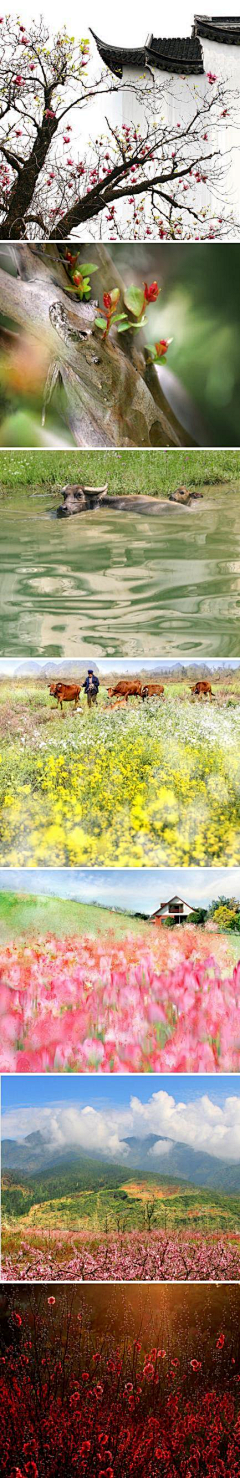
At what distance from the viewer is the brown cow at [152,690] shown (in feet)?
15.9

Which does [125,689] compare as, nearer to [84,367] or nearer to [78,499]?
[78,499]

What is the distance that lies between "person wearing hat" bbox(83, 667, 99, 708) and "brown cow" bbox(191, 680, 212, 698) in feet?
1.26

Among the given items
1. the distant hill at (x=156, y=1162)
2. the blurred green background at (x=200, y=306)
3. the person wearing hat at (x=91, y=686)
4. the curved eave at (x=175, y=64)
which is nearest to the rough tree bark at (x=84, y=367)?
the blurred green background at (x=200, y=306)

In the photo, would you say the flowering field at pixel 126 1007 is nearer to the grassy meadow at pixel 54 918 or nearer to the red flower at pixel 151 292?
the grassy meadow at pixel 54 918

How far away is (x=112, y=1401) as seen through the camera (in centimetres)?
455

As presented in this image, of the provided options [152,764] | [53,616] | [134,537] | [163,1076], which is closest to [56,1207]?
[163,1076]

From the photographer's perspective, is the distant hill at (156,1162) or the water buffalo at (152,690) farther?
the water buffalo at (152,690)

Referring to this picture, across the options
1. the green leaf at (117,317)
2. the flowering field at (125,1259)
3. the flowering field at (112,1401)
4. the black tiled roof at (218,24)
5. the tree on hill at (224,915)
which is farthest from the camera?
the black tiled roof at (218,24)

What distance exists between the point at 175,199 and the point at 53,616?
7.22 feet

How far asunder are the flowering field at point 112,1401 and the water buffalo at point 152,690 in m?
2.31

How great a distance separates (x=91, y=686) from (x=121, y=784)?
403 millimetres

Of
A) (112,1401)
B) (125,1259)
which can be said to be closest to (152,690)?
(125,1259)

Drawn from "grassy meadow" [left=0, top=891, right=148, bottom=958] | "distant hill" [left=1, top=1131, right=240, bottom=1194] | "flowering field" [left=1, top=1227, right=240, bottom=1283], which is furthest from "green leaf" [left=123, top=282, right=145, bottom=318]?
"flowering field" [left=1, top=1227, right=240, bottom=1283]

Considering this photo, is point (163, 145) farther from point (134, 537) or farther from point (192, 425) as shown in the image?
point (134, 537)
